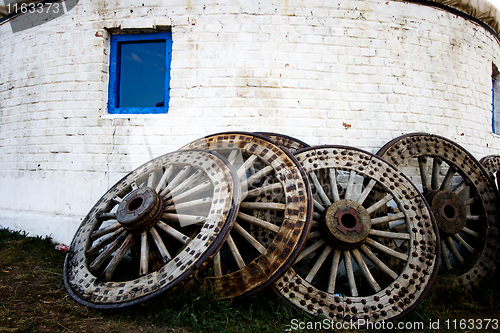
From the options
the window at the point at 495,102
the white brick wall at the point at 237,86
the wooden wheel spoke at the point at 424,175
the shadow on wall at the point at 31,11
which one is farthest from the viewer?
the window at the point at 495,102

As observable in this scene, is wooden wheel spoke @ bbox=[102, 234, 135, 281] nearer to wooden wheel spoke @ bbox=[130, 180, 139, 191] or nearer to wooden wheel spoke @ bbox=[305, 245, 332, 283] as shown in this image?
wooden wheel spoke @ bbox=[130, 180, 139, 191]

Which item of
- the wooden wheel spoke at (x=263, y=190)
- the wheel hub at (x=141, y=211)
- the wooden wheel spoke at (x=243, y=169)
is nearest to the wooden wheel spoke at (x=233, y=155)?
the wooden wheel spoke at (x=243, y=169)

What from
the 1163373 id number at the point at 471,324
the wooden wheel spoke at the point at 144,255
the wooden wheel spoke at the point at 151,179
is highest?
the wooden wheel spoke at the point at 151,179

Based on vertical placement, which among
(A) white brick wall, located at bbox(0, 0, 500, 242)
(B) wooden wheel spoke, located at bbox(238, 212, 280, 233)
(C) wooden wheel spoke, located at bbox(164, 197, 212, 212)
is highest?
(A) white brick wall, located at bbox(0, 0, 500, 242)

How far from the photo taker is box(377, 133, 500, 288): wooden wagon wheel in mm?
3738

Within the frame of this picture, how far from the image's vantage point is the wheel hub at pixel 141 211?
294cm

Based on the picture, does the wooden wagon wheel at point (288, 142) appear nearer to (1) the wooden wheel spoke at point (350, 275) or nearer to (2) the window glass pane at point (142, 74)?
(1) the wooden wheel spoke at point (350, 275)

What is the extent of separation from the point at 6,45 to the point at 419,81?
7.46 metres

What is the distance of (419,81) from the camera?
468 cm

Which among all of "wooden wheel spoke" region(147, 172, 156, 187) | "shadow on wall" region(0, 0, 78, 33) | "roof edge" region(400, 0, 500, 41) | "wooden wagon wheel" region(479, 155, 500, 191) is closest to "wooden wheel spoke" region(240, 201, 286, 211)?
"wooden wheel spoke" region(147, 172, 156, 187)

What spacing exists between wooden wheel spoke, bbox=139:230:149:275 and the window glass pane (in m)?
2.49

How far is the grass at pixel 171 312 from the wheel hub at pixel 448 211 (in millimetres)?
834

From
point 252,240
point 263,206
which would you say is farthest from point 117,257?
point 263,206

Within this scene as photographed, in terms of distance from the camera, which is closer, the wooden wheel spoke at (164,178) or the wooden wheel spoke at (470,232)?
the wooden wheel spoke at (164,178)
